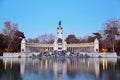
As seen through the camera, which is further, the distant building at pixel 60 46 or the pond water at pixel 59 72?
the distant building at pixel 60 46

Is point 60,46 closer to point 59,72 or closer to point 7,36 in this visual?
point 7,36

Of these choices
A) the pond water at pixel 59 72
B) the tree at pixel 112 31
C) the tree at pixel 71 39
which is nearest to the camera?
the pond water at pixel 59 72

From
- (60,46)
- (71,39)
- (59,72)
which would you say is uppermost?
(71,39)

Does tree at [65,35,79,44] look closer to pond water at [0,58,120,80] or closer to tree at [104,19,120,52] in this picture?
tree at [104,19,120,52]

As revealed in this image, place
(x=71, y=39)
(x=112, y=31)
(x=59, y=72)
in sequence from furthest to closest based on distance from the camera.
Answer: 1. (x=71, y=39)
2. (x=112, y=31)
3. (x=59, y=72)

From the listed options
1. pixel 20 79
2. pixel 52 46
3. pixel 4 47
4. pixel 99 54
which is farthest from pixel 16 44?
pixel 20 79

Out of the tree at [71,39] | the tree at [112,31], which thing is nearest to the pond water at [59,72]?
the tree at [112,31]

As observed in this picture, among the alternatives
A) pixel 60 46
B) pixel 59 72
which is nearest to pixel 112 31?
pixel 60 46

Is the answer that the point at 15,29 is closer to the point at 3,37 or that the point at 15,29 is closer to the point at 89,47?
the point at 3,37

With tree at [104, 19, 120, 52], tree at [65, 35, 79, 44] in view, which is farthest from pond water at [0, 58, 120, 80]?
tree at [65, 35, 79, 44]

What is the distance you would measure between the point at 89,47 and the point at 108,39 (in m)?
8.83

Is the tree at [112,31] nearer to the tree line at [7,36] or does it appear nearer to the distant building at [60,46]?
the distant building at [60,46]

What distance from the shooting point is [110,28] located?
7100 cm

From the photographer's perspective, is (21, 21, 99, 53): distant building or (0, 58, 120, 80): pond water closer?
(0, 58, 120, 80): pond water
